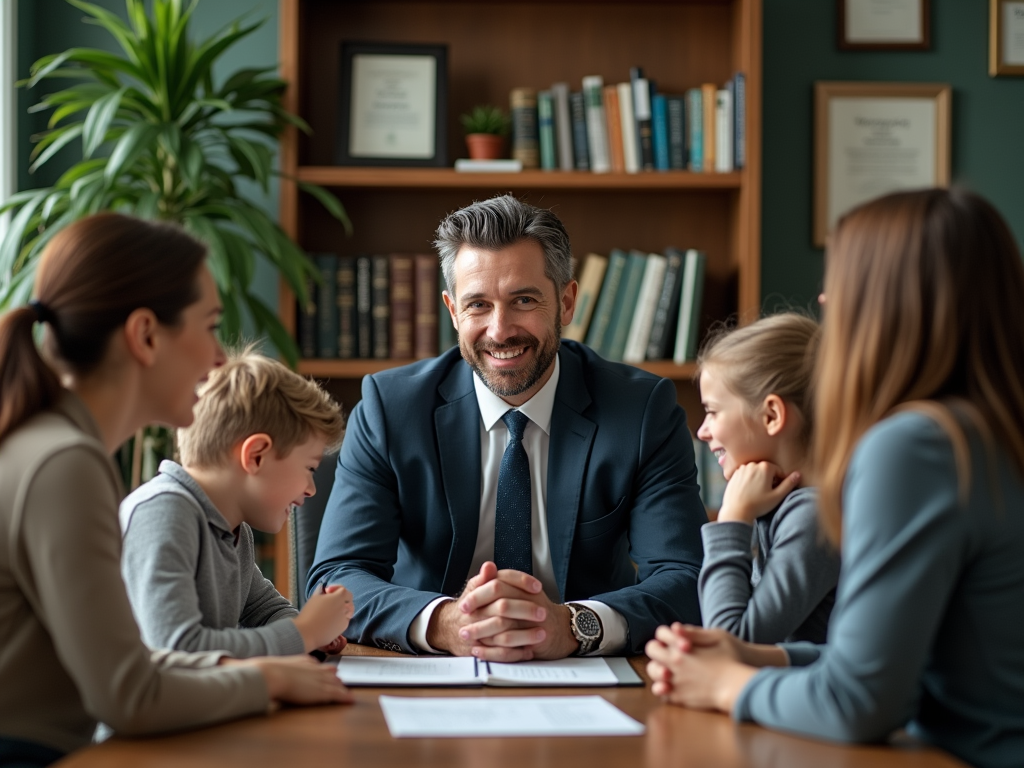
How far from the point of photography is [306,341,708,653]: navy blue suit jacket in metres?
1.88

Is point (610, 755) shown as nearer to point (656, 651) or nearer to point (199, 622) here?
point (656, 651)

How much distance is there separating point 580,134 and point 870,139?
0.95m

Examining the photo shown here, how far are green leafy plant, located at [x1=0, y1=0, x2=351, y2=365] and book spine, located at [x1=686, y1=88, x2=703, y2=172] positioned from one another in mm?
1050

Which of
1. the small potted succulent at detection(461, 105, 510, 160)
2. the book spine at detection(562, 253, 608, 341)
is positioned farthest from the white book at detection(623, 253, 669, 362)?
the small potted succulent at detection(461, 105, 510, 160)

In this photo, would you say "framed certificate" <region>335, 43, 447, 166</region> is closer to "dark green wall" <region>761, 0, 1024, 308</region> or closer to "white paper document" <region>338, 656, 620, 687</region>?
"dark green wall" <region>761, 0, 1024, 308</region>

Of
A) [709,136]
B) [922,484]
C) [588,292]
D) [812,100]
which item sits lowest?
[922,484]

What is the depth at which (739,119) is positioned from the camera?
10.1ft

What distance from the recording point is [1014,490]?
3.26 ft

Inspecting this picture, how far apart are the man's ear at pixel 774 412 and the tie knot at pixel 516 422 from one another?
0.58 m

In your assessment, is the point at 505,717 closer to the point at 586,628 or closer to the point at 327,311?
the point at 586,628

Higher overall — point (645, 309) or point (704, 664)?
point (645, 309)

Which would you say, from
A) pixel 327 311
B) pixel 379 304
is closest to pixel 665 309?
pixel 379 304

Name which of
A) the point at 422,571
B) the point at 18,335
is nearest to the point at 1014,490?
the point at 18,335

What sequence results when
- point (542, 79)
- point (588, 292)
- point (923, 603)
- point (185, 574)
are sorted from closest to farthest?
point (923, 603) → point (185, 574) → point (588, 292) → point (542, 79)
